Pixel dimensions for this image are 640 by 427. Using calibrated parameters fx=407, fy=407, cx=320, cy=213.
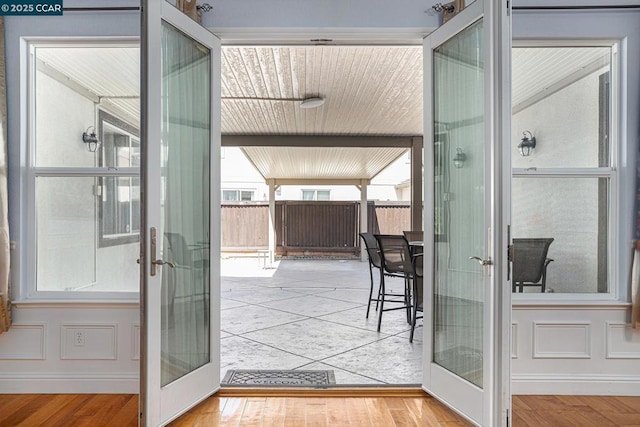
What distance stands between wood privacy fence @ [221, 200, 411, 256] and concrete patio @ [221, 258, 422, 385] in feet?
13.9

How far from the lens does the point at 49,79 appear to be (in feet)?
9.07

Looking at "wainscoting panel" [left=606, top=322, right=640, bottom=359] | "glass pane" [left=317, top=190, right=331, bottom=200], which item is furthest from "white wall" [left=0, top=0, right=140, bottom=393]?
"glass pane" [left=317, top=190, right=331, bottom=200]

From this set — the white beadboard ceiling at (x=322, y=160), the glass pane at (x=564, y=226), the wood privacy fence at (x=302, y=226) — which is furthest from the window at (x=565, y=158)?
the wood privacy fence at (x=302, y=226)

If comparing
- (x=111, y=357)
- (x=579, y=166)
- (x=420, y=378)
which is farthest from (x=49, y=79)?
(x=579, y=166)

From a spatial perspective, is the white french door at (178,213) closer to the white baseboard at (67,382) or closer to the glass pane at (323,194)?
the white baseboard at (67,382)

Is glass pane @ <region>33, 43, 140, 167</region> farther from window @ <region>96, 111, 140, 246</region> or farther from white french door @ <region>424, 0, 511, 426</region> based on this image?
white french door @ <region>424, 0, 511, 426</region>

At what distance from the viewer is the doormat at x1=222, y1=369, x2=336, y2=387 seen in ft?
8.95

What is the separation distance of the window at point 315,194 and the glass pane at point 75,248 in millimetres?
14781

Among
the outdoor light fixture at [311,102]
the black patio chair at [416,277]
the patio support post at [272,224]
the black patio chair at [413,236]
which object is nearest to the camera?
the black patio chair at [416,277]

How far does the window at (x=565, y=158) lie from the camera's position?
2.72m

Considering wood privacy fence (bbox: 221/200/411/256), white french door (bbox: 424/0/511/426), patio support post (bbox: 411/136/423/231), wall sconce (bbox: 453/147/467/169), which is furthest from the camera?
wood privacy fence (bbox: 221/200/411/256)

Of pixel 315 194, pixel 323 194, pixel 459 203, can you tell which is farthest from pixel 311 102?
pixel 323 194

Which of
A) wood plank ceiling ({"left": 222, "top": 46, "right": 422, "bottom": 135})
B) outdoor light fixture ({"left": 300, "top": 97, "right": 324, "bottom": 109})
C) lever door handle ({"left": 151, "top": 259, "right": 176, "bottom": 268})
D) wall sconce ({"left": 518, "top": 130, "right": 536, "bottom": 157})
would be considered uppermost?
wood plank ceiling ({"left": 222, "top": 46, "right": 422, "bottom": 135})

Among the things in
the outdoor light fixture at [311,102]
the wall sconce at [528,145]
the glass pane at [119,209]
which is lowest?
the glass pane at [119,209]
